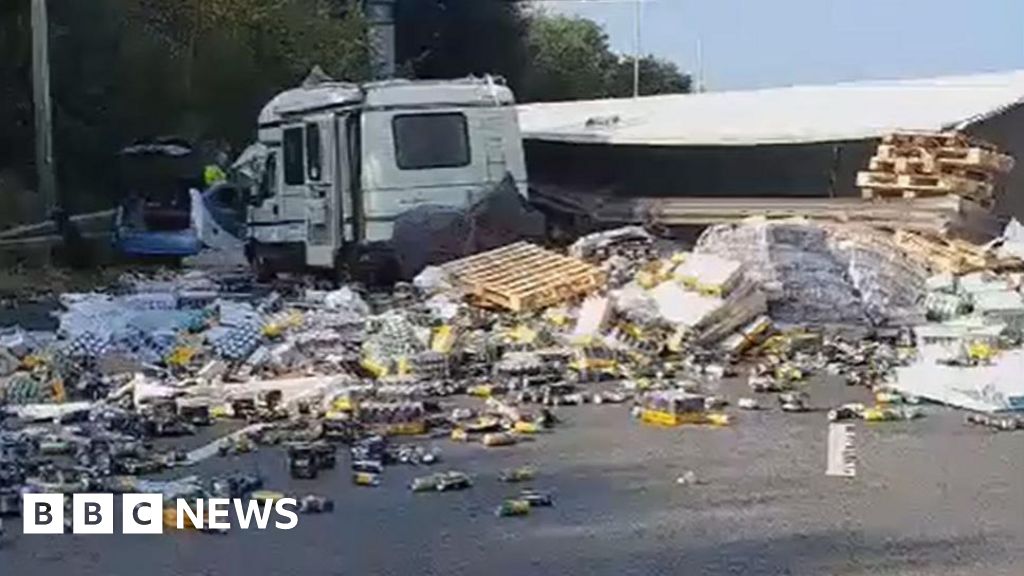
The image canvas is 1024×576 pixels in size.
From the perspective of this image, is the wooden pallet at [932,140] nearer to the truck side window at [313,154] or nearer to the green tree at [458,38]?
the truck side window at [313,154]

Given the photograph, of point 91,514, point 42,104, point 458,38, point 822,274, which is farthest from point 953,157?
point 458,38

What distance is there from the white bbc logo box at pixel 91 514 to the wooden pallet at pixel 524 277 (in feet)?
26.9

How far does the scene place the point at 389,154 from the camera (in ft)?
71.5

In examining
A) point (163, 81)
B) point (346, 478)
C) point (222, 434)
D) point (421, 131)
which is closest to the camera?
point (346, 478)

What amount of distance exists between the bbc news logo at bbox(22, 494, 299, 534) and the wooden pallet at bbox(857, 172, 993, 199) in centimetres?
1246

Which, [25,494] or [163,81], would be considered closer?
[25,494]

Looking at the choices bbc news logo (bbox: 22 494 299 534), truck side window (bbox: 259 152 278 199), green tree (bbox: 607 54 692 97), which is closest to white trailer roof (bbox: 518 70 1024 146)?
truck side window (bbox: 259 152 278 199)

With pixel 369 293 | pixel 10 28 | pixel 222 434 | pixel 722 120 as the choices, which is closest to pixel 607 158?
pixel 722 120

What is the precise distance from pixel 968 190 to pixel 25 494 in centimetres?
1339

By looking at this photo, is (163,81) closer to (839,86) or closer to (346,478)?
(839,86)

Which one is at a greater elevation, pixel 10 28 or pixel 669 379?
pixel 10 28

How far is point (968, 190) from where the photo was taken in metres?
20.6

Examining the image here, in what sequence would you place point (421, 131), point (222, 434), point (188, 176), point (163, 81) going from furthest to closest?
point (163, 81), point (188, 176), point (421, 131), point (222, 434)

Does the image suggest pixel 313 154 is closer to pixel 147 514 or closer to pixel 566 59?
pixel 147 514
